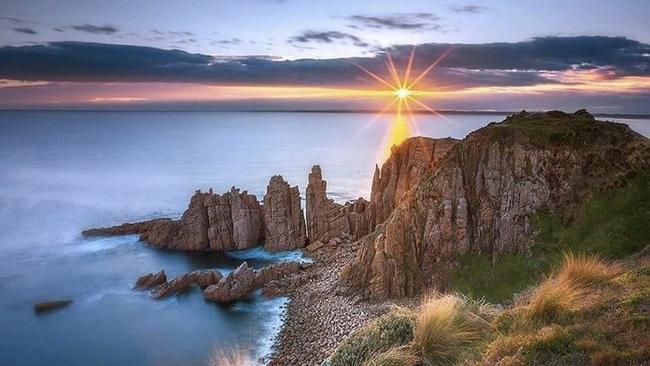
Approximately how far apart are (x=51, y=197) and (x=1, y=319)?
73.6m

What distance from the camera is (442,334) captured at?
11266 millimetres

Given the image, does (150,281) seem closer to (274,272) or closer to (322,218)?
(274,272)

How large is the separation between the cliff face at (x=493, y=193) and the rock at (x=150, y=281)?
77.8 ft

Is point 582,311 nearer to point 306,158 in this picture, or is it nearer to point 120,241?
point 120,241

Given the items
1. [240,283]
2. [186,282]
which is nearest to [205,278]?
[186,282]

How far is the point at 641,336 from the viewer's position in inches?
397

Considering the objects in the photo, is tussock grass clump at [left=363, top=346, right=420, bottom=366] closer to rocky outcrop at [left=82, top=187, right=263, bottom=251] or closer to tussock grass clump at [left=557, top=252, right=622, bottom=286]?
tussock grass clump at [left=557, top=252, right=622, bottom=286]

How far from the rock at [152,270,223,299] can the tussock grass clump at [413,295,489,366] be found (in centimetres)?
5039

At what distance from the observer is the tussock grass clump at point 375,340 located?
11.9 metres

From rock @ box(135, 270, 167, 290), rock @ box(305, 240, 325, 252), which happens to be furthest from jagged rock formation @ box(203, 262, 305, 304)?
rock @ box(305, 240, 325, 252)

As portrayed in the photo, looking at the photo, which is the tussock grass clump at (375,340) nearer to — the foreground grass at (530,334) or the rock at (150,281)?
the foreground grass at (530,334)

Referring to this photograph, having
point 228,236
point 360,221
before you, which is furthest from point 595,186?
point 228,236

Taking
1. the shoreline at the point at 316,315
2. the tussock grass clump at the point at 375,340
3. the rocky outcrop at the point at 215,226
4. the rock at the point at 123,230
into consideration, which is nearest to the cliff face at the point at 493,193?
the shoreline at the point at 316,315

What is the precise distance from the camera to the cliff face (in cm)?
4828
